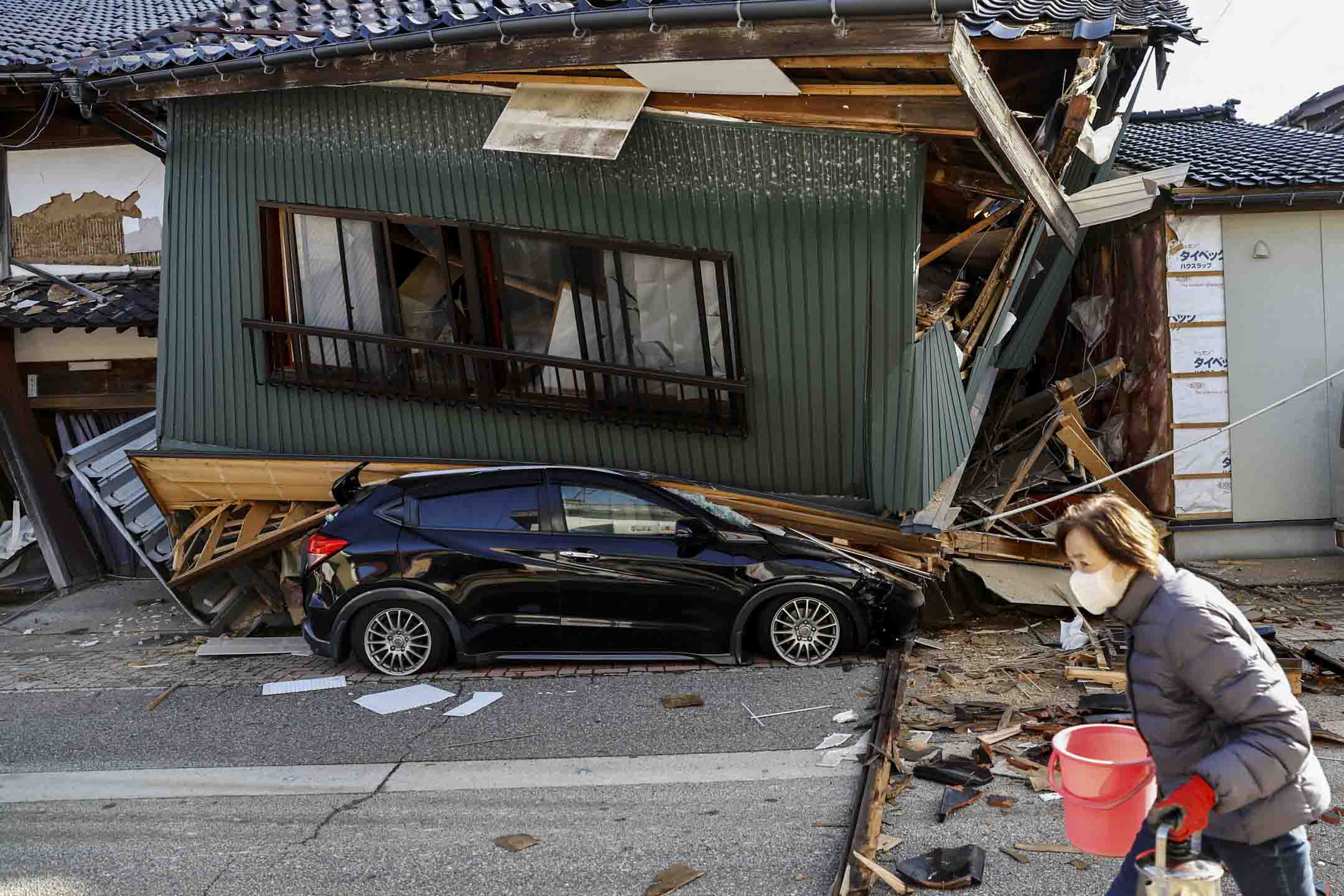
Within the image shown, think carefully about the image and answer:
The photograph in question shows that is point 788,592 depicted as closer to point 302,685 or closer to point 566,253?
point 566,253

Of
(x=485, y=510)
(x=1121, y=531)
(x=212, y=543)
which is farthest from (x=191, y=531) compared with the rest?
(x=1121, y=531)

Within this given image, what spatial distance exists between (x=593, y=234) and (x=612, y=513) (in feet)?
8.21

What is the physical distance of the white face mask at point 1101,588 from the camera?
10.3ft

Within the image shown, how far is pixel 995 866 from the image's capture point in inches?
185

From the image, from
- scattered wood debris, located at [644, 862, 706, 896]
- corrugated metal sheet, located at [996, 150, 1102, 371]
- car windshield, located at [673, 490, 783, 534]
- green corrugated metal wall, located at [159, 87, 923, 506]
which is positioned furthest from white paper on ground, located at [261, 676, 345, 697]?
corrugated metal sheet, located at [996, 150, 1102, 371]

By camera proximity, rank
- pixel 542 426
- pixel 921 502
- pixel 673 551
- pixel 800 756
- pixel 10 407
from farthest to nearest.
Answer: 1. pixel 10 407
2. pixel 542 426
3. pixel 921 502
4. pixel 673 551
5. pixel 800 756

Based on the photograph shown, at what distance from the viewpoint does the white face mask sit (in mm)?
3148

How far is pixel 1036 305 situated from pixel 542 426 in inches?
259

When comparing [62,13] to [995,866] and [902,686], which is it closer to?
[902,686]

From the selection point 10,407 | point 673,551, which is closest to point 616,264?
point 673,551

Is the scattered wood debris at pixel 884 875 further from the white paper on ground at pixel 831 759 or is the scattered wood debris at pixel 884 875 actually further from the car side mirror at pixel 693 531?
the car side mirror at pixel 693 531

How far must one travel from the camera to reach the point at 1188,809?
282 cm

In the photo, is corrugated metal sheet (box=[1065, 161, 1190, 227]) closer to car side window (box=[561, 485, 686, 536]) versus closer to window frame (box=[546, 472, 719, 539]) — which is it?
window frame (box=[546, 472, 719, 539])

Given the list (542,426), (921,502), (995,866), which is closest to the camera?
(995,866)
